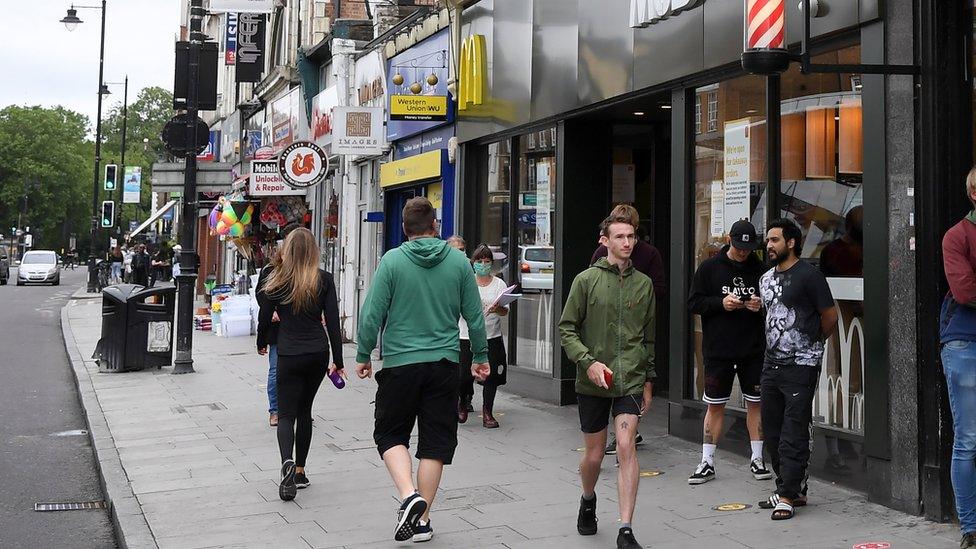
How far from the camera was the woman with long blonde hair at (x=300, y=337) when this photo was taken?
784 cm

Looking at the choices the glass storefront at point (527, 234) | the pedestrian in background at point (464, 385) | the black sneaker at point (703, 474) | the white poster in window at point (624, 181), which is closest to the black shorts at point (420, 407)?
the black sneaker at point (703, 474)

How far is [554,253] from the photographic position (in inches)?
492

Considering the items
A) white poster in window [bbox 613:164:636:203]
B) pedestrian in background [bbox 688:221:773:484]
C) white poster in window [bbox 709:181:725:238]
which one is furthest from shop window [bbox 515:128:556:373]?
pedestrian in background [bbox 688:221:773:484]

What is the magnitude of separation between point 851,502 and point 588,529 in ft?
6.05

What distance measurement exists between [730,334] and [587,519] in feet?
6.54

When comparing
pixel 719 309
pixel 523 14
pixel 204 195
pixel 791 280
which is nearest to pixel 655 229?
pixel 523 14

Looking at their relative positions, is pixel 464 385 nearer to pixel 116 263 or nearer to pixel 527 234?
pixel 527 234

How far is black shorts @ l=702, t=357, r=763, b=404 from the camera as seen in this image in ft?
25.9

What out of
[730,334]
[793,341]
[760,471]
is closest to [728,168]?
[730,334]

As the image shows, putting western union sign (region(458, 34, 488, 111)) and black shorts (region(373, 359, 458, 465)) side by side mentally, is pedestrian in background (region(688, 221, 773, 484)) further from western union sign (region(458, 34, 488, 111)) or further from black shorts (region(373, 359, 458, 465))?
western union sign (region(458, 34, 488, 111))

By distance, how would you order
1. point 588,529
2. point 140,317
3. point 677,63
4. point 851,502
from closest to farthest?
point 588,529 < point 851,502 < point 677,63 < point 140,317

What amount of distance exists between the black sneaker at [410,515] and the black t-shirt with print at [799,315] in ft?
7.96

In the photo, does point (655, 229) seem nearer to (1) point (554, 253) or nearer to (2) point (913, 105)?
(1) point (554, 253)

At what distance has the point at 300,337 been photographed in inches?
311
